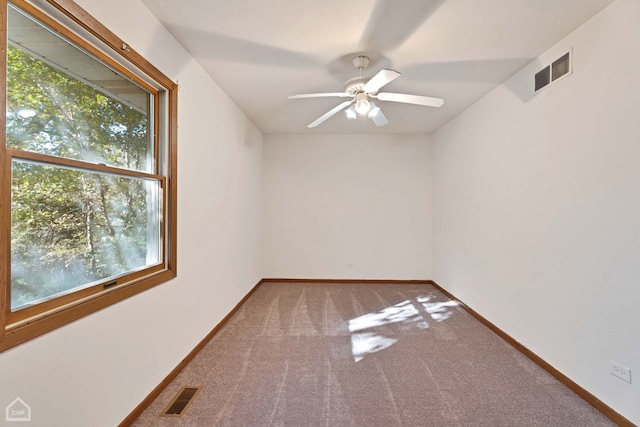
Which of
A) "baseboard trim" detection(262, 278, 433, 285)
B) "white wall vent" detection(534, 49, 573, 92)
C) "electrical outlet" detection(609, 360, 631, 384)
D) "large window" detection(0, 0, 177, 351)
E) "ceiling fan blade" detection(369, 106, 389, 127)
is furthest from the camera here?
"baseboard trim" detection(262, 278, 433, 285)

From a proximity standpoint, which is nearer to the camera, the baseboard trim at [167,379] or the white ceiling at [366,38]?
the baseboard trim at [167,379]

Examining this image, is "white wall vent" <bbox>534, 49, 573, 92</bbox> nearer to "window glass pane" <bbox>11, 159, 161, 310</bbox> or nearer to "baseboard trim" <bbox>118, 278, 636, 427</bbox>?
"baseboard trim" <bbox>118, 278, 636, 427</bbox>

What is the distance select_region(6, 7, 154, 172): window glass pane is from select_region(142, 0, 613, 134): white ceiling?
0.63 m

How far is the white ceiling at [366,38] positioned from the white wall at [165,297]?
0.83ft

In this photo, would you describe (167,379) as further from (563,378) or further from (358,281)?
(358,281)

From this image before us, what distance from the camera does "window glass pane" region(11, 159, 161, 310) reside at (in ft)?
4.08

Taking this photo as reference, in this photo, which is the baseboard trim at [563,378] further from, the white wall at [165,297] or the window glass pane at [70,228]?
the window glass pane at [70,228]

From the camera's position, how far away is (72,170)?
1466 mm

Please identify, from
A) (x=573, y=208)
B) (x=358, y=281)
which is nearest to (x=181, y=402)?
(x=573, y=208)

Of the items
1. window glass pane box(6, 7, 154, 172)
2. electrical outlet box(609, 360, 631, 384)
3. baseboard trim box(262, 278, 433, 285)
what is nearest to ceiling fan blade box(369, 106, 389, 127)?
window glass pane box(6, 7, 154, 172)

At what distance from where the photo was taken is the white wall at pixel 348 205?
16.9ft

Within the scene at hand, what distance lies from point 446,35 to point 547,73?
0.96m

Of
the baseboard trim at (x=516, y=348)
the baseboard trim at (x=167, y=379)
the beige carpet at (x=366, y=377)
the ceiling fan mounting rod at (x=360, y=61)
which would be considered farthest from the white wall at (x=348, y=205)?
the ceiling fan mounting rod at (x=360, y=61)

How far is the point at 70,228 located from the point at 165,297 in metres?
0.87
